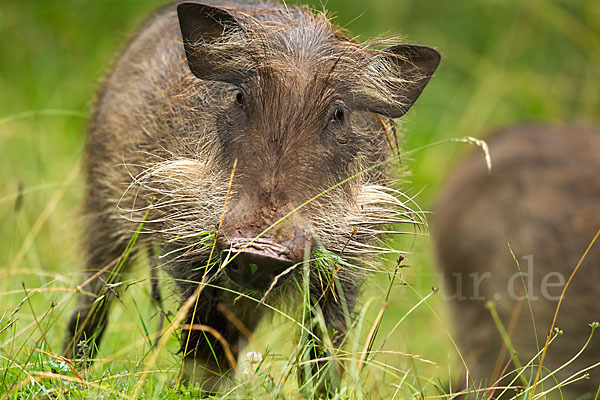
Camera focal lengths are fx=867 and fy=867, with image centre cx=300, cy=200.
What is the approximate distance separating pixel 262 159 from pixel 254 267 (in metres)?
→ 0.43

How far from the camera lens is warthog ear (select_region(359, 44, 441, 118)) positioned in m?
3.27

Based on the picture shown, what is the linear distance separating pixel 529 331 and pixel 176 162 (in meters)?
2.95

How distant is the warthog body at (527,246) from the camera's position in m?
5.28

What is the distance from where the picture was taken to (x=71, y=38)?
9047mm

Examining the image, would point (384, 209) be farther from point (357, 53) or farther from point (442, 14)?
point (442, 14)

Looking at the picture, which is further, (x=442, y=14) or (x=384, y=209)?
(x=442, y=14)

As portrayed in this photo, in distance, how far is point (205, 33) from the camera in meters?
3.29

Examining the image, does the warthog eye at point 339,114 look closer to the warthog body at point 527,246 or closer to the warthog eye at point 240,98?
the warthog eye at point 240,98

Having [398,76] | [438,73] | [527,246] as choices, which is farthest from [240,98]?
[438,73]

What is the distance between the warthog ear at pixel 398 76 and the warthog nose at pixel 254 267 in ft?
2.90

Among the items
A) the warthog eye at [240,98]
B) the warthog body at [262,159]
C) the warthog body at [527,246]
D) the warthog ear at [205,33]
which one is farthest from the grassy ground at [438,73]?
the warthog eye at [240,98]

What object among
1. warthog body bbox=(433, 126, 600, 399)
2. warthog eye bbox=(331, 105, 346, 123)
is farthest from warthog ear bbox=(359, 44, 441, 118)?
warthog body bbox=(433, 126, 600, 399)

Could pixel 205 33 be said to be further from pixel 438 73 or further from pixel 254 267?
pixel 438 73

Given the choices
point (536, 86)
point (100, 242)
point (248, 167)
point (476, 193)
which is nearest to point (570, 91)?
point (536, 86)
